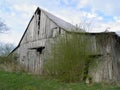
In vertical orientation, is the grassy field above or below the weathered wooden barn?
below

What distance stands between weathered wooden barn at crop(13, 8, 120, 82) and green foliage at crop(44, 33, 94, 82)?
1.25 m

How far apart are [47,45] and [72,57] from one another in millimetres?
6249

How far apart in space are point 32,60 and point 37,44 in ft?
5.63

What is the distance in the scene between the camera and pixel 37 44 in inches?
871

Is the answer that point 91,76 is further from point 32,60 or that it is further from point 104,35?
point 32,60

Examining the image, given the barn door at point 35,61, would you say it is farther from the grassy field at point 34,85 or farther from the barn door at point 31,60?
A: the grassy field at point 34,85

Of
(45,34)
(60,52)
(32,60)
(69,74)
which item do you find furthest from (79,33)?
(32,60)

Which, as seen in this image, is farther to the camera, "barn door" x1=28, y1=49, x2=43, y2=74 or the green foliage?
"barn door" x1=28, y1=49, x2=43, y2=74

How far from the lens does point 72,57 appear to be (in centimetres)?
1489

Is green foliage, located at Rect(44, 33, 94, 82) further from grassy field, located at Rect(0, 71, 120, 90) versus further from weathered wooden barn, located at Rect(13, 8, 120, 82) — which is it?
grassy field, located at Rect(0, 71, 120, 90)

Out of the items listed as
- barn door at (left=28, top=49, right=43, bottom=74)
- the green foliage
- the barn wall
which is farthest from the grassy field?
barn door at (left=28, top=49, right=43, bottom=74)

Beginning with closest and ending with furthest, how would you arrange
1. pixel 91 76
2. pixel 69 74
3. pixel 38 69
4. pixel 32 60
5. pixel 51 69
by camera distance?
pixel 69 74, pixel 51 69, pixel 91 76, pixel 38 69, pixel 32 60

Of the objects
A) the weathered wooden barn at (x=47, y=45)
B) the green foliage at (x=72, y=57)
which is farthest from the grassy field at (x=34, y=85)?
the weathered wooden barn at (x=47, y=45)

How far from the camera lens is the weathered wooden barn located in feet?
56.9
